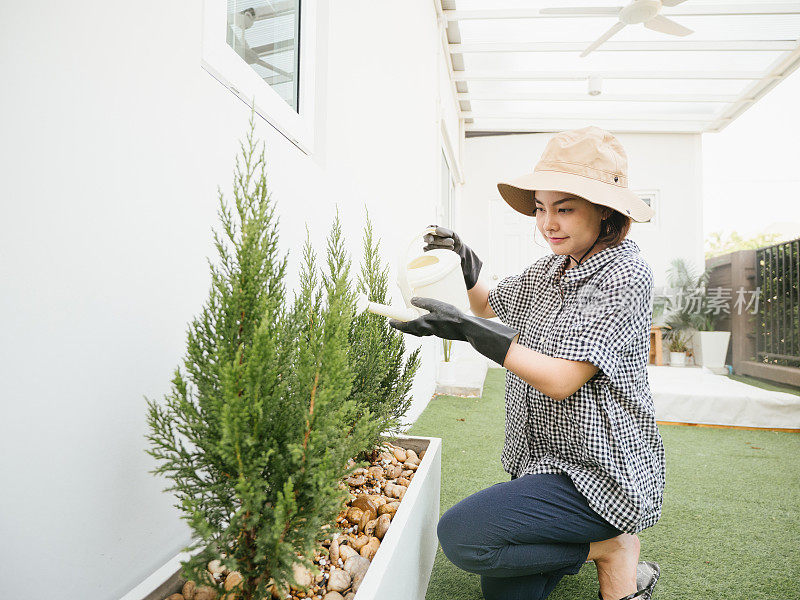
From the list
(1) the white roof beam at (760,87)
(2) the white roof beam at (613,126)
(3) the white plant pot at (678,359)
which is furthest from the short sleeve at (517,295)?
(2) the white roof beam at (613,126)

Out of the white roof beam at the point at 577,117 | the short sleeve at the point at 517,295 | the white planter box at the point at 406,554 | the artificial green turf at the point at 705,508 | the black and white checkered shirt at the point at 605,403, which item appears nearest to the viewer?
the white planter box at the point at 406,554

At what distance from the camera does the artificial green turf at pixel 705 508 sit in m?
1.54

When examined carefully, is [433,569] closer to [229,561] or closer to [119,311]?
[229,561]

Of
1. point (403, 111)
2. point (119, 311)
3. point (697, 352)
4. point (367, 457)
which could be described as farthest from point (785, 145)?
point (119, 311)

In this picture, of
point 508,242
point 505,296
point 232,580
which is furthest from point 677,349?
point 232,580

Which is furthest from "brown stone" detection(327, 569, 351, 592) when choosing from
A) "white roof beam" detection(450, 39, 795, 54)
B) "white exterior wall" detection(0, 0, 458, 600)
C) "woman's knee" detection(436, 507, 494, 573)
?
"white roof beam" detection(450, 39, 795, 54)

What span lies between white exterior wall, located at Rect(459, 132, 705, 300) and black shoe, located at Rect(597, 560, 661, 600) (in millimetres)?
6741

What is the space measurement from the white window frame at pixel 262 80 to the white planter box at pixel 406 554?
2.79 feet

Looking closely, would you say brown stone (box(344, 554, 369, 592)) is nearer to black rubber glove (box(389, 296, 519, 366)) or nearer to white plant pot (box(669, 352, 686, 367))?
black rubber glove (box(389, 296, 519, 366))

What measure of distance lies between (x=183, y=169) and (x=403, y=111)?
104 inches

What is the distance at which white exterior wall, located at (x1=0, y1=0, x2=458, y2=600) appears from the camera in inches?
26.5

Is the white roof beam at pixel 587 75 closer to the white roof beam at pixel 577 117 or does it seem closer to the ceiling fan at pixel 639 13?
the white roof beam at pixel 577 117

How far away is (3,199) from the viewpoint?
64cm

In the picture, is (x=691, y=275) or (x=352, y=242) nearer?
(x=352, y=242)
